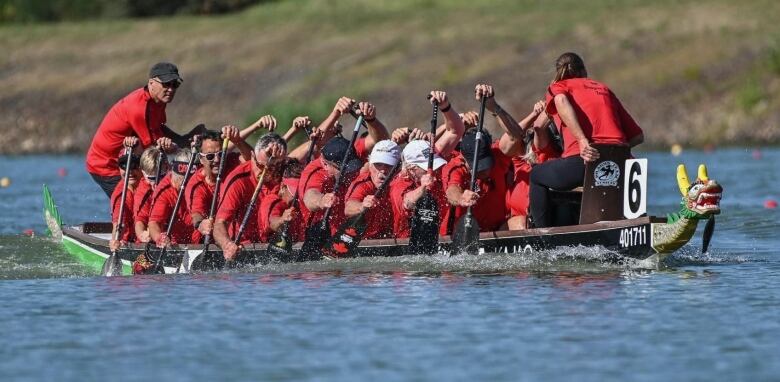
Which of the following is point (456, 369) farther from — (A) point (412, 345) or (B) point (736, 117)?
(B) point (736, 117)

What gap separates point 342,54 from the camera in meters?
51.0

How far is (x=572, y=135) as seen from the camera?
46.2ft

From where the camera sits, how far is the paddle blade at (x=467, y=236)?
46.5 ft

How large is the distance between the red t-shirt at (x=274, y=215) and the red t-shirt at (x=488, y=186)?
1402 millimetres

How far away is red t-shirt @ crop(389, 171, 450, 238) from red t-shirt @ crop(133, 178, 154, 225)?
257cm

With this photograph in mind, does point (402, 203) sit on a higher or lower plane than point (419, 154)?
lower

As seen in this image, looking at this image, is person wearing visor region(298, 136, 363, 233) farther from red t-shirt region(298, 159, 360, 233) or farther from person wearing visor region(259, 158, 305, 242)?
person wearing visor region(259, 158, 305, 242)

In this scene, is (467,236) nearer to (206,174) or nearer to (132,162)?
(206,174)

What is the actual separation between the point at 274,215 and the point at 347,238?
0.74 m

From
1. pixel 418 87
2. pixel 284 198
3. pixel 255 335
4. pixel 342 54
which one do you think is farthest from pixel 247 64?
pixel 255 335

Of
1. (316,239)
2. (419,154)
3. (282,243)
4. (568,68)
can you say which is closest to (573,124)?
(568,68)

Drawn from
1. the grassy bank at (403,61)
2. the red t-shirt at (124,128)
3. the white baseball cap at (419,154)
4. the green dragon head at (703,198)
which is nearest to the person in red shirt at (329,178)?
the white baseball cap at (419,154)

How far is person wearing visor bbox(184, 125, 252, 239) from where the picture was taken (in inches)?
609

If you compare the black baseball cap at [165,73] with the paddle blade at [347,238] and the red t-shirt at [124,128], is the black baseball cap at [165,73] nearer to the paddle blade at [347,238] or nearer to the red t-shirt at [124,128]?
the red t-shirt at [124,128]
